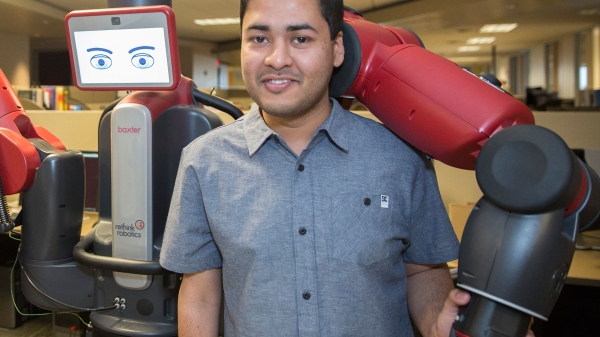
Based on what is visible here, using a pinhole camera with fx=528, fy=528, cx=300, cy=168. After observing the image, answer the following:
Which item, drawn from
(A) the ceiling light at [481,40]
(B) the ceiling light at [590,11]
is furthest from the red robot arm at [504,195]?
(A) the ceiling light at [481,40]

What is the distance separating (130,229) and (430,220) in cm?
77

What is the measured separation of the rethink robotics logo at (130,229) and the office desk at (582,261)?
1.17 metres

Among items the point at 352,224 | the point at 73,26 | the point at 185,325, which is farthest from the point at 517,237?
the point at 73,26

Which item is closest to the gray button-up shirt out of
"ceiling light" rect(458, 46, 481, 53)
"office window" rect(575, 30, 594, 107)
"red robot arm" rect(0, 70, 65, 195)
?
"red robot arm" rect(0, 70, 65, 195)

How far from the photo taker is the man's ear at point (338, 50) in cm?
107

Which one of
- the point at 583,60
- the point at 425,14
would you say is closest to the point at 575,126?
the point at 425,14

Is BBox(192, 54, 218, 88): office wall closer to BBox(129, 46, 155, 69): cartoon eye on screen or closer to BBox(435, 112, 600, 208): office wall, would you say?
BBox(435, 112, 600, 208): office wall

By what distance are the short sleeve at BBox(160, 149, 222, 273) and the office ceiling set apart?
23.8 feet

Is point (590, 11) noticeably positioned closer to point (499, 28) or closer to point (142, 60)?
point (499, 28)

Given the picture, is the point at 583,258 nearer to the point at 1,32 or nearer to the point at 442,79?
the point at 442,79

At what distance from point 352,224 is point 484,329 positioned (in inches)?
13.7

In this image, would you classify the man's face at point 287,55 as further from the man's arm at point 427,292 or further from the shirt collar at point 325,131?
the man's arm at point 427,292

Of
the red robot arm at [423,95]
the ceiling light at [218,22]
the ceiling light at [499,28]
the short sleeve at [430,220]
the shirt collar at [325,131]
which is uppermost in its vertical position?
the ceiling light at [218,22]

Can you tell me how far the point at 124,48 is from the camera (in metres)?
1.33
